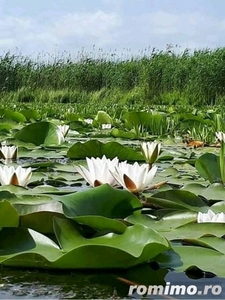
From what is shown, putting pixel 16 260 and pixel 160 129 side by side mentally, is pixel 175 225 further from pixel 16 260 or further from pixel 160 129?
pixel 160 129

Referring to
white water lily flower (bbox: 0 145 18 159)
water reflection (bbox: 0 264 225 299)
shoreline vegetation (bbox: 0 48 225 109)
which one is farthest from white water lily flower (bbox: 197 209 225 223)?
shoreline vegetation (bbox: 0 48 225 109)

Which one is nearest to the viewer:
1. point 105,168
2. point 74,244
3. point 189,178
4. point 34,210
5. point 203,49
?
point 74,244

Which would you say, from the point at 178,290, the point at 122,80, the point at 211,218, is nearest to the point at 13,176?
the point at 211,218

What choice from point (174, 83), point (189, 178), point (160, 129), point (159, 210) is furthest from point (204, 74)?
point (159, 210)

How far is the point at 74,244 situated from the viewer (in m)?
0.81

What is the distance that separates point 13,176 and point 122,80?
10.8 m

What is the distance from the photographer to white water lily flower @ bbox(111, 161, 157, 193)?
116cm

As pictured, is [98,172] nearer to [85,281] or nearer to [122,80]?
[85,281]

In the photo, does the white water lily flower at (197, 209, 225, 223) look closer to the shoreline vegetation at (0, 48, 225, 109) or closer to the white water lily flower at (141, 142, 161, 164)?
the white water lily flower at (141, 142, 161, 164)

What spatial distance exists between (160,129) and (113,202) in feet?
8.27

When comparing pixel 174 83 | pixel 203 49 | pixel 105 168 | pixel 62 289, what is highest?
pixel 203 49

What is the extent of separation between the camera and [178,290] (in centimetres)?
70

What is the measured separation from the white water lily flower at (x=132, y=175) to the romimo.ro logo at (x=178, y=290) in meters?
0.46

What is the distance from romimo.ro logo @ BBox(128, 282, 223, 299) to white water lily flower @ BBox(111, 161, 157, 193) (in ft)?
1.49
